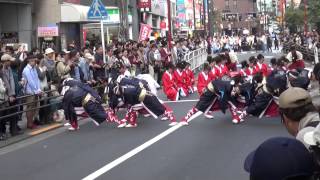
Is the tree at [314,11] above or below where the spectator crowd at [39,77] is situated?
above

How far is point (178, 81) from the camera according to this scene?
19.5 m

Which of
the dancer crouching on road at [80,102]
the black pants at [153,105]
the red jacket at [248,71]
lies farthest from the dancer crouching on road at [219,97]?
the red jacket at [248,71]

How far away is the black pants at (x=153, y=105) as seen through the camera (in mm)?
13461

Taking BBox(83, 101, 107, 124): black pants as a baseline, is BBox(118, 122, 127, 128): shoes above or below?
below

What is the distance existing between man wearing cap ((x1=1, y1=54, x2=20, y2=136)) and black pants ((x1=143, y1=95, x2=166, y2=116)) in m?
3.03

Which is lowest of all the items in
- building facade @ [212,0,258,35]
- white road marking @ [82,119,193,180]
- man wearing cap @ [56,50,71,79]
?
white road marking @ [82,119,193,180]

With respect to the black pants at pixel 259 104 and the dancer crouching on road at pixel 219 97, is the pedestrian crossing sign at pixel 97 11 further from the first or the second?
the black pants at pixel 259 104

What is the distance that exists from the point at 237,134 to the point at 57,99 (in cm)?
539

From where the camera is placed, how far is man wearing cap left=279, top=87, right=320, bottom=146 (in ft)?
10.3

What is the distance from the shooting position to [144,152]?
1008 centimetres

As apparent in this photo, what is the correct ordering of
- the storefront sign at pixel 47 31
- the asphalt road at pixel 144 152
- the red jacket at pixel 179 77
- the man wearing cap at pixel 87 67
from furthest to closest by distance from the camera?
the storefront sign at pixel 47 31 → the red jacket at pixel 179 77 → the man wearing cap at pixel 87 67 → the asphalt road at pixel 144 152

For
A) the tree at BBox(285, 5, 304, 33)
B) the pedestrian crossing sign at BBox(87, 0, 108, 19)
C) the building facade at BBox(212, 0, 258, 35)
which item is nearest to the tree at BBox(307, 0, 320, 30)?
the tree at BBox(285, 5, 304, 33)

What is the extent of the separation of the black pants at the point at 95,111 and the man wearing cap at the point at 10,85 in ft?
5.40

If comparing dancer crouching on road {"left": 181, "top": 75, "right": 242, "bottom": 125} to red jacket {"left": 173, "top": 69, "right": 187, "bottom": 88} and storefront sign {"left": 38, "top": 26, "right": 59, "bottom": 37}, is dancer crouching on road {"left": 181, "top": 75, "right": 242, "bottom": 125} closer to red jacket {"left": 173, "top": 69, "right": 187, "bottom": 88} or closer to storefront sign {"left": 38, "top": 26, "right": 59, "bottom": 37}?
red jacket {"left": 173, "top": 69, "right": 187, "bottom": 88}
